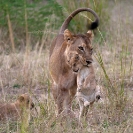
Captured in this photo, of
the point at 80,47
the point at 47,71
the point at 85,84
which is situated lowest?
the point at 47,71

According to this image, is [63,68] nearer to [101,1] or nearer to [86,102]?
[86,102]

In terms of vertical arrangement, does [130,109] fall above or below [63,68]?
below

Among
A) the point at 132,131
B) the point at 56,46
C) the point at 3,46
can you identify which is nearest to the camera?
the point at 132,131

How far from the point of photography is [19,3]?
928cm

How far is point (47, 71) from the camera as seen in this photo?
23.2ft

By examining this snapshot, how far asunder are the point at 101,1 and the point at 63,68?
3984 mm

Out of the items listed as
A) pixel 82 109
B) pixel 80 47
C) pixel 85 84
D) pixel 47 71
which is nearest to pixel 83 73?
pixel 85 84

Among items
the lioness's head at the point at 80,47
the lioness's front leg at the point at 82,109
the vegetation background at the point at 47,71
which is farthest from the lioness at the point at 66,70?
the lioness's front leg at the point at 82,109

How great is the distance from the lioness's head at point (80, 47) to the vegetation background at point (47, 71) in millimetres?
194

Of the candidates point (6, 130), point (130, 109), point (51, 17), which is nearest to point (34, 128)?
point (6, 130)

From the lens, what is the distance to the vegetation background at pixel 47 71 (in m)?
5.05

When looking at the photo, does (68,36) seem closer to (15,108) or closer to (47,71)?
(15,108)

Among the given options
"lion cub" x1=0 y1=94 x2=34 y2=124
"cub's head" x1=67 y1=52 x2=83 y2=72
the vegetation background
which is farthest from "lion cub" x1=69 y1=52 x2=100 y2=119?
"lion cub" x1=0 y1=94 x2=34 y2=124

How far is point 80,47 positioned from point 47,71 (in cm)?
206
